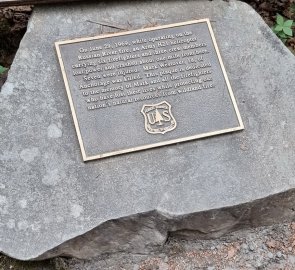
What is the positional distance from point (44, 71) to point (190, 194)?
108 centimetres

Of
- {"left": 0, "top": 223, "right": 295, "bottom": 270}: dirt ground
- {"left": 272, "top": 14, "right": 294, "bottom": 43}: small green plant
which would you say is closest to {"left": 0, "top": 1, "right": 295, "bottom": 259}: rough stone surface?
{"left": 0, "top": 223, "right": 295, "bottom": 270}: dirt ground

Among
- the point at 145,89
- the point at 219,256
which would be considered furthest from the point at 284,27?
the point at 219,256

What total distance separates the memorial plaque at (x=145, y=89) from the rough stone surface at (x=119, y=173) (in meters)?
0.07

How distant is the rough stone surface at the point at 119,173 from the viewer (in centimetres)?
261

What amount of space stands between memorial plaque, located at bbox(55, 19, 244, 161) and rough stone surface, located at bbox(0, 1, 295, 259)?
0.21ft

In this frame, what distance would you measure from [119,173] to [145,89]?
0.53m

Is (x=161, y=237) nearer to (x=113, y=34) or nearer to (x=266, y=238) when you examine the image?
(x=266, y=238)

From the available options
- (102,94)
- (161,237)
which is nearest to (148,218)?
(161,237)

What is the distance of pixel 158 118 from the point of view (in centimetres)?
285

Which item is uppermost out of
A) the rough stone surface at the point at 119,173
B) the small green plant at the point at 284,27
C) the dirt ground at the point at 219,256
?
the small green plant at the point at 284,27

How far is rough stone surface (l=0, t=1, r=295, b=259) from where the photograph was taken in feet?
8.55

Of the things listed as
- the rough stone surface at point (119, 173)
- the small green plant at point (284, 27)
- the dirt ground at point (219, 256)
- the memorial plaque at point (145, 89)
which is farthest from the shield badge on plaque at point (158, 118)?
A: the small green plant at point (284, 27)

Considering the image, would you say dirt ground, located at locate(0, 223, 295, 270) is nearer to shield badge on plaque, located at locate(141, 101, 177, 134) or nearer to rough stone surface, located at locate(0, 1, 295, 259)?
rough stone surface, located at locate(0, 1, 295, 259)

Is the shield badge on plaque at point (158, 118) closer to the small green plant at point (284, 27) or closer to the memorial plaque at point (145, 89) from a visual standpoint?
the memorial plaque at point (145, 89)
